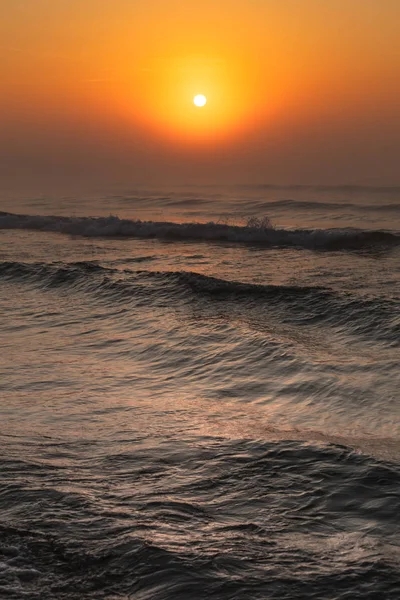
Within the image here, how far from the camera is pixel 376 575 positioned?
4051 mm

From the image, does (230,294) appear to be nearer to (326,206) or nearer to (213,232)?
(213,232)

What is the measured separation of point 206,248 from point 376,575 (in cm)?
1756

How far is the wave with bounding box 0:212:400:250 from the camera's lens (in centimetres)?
2133

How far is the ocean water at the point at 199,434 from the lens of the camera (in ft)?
13.7

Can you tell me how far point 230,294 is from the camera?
530 inches

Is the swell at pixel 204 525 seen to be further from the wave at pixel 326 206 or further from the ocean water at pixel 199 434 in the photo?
the wave at pixel 326 206

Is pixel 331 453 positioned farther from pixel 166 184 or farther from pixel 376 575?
pixel 166 184

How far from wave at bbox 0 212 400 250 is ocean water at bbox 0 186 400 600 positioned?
528cm

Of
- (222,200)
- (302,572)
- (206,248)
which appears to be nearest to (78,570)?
(302,572)

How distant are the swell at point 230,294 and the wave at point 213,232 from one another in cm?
665

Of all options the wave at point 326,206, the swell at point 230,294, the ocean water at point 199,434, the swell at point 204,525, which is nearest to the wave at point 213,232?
the ocean water at point 199,434

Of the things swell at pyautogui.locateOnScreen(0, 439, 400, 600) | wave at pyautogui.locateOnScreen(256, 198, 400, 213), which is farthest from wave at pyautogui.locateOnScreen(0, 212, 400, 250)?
swell at pyautogui.locateOnScreen(0, 439, 400, 600)

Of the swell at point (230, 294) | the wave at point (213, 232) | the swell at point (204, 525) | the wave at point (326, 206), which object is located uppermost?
the wave at point (326, 206)

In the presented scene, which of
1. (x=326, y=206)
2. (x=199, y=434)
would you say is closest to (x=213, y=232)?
(x=326, y=206)
